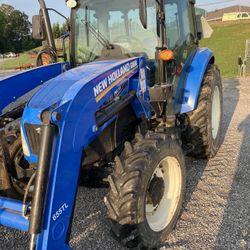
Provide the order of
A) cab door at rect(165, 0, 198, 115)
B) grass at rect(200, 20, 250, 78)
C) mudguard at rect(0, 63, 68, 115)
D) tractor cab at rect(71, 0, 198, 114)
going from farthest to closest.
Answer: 1. grass at rect(200, 20, 250, 78)
2. cab door at rect(165, 0, 198, 115)
3. tractor cab at rect(71, 0, 198, 114)
4. mudguard at rect(0, 63, 68, 115)

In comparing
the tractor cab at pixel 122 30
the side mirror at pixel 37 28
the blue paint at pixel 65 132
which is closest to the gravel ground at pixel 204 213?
the blue paint at pixel 65 132

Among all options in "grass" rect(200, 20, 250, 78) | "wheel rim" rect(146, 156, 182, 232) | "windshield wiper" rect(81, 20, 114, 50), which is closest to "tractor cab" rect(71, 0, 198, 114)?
"windshield wiper" rect(81, 20, 114, 50)

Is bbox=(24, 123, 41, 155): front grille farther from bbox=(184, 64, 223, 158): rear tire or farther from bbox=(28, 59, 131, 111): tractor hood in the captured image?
bbox=(184, 64, 223, 158): rear tire

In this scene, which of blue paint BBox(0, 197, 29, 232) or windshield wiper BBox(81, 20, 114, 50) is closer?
blue paint BBox(0, 197, 29, 232)

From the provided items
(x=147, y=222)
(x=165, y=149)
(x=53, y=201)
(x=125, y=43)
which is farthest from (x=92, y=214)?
(x=125, y=43)

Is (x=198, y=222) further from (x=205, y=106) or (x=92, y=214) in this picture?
(x=205, y=106)

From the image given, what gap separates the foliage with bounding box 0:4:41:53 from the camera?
196 ft

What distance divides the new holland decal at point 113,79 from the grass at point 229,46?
11041 millimetres

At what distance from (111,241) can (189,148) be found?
1616 millimetres

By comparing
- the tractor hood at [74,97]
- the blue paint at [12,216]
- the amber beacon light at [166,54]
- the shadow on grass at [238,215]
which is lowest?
the shadow on grass at [238,215]

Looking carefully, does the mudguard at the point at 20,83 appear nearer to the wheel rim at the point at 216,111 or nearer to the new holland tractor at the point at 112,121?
the new holland tractor at the point at 112,121

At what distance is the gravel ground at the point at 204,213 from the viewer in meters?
2.96

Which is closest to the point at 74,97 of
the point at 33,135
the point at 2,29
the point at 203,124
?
the point at 33,135

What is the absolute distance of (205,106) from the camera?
4207 mm
